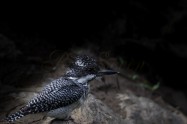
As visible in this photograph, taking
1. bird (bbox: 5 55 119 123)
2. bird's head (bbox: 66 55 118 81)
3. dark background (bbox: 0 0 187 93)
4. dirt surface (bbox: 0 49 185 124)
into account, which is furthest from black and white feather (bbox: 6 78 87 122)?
dark background (bbox: 0 0 187 93)

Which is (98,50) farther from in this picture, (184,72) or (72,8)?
(184,72)

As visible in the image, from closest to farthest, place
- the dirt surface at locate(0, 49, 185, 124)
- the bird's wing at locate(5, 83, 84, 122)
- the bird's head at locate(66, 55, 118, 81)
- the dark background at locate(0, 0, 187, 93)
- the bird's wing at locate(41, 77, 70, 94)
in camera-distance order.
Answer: the bird's wing at locate(5, 83, 84, 122), the bird's wing at locate(41, 77, 70, 94), the bird's head at locate(66, 55, 118, 81), the dirt surface at locate(0, 49, 185, 124), the dark background at locate(0, 0, 187, 93)

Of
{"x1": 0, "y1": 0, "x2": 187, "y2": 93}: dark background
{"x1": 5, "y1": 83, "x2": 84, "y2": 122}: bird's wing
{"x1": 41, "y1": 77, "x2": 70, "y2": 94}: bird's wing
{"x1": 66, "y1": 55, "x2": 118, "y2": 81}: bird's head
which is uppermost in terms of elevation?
{"x1": 0, "y1": 0, "x2": 187, "y2": 93}: dark background

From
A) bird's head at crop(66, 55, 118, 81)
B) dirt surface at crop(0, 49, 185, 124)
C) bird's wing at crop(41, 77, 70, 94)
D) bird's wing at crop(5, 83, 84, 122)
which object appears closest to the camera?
bird's wing at crop(5, 83, 84, 122)

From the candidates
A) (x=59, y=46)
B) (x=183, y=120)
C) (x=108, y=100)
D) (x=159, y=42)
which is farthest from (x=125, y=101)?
(x=159, y=42)

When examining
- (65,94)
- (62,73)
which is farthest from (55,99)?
(62,73)

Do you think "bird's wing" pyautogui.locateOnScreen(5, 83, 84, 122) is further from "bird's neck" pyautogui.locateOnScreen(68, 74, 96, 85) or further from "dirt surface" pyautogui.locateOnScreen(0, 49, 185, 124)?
"dirt surface" pyautogui.locateOnScreen(0, 49, 185, 124)

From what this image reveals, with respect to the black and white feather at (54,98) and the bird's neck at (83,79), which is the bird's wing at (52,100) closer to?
the black and white feather at (54,98)

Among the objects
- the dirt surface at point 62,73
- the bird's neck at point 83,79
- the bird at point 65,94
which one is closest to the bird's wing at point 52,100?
the bird at point 65,94
